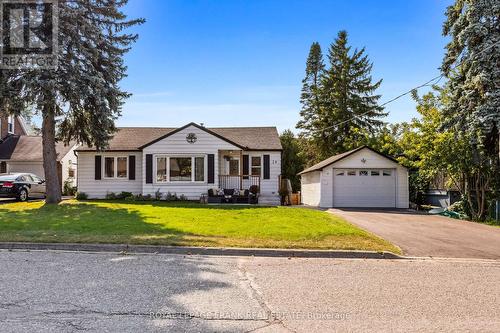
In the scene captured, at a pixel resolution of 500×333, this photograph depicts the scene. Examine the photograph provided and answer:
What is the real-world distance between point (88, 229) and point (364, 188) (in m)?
15.1

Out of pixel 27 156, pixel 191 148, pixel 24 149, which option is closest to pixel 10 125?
pixel 24 149

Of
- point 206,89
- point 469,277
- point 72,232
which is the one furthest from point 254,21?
point 469,277

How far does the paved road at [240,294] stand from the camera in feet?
13.6

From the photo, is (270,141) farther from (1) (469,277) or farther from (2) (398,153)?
(1) (469,277)

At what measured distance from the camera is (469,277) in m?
6.41

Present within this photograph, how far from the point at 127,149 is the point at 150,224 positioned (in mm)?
12577

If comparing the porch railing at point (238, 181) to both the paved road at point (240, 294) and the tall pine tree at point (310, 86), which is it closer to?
the paved road at point (240, 294)

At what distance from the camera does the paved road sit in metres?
4.14

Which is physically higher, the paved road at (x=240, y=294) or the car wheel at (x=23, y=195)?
the car wheel at (x=23, y=195)

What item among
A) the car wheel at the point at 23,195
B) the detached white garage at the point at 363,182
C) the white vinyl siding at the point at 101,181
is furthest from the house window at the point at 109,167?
the detached white garage at the point at 363,182

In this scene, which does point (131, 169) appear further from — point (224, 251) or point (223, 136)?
point (224, 251)

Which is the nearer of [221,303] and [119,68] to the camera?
[221,303]

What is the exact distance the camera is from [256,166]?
23234mm

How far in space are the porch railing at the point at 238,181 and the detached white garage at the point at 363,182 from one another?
159 inches
